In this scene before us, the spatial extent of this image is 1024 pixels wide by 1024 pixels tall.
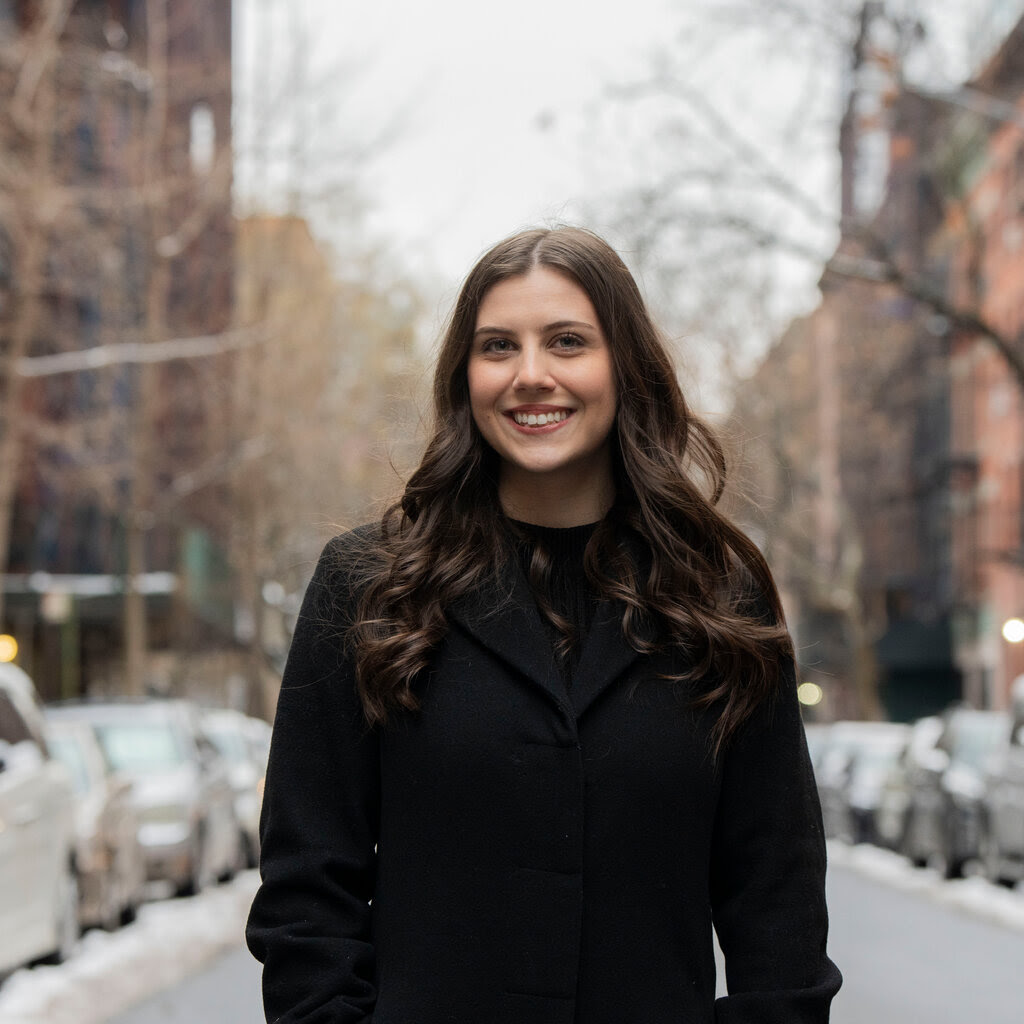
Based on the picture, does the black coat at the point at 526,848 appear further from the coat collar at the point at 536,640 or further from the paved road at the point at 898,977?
the paved road at the point at 898,977

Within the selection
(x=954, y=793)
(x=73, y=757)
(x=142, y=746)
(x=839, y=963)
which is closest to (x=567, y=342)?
(x=839, y=963)

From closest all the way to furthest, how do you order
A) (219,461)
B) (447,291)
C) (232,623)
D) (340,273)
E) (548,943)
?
(548,943), (447,291), (219,461), (340,273), (232,623)

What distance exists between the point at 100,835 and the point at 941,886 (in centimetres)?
798

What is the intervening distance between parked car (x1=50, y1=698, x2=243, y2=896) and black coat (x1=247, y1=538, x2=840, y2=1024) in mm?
13312

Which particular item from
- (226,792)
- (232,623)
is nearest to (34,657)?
(232,623)

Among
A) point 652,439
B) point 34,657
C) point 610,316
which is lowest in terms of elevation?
point 34,657

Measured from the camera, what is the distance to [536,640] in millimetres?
2951

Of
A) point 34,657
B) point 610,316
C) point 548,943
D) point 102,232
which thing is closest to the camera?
point 548,943

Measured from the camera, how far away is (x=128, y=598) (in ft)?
99.8

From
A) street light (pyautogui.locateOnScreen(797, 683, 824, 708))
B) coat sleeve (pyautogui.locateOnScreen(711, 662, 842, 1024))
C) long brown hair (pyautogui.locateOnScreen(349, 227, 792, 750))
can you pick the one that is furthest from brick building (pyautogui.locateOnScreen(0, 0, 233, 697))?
street light (pyautogui.locateOnScreen(797, 683, 824, 708))

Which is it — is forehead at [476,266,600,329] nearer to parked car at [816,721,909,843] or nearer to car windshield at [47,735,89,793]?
car windshield at [47,735,89,793]

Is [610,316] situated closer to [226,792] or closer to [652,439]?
[652,439]

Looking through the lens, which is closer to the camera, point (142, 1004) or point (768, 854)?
point (768, 854)

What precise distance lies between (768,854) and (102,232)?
26897 millimetres
